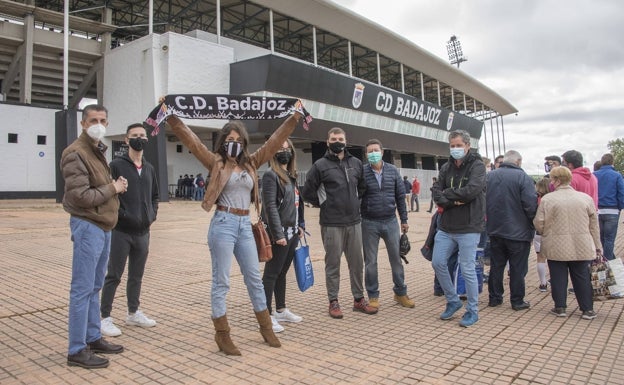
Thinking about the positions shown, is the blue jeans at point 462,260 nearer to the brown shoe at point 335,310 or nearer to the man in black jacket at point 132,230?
the brown shoe at point 335,310

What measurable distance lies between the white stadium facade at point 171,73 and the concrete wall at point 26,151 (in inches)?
1.9

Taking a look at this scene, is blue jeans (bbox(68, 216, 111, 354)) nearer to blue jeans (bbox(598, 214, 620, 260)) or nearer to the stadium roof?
blue jeans (bbox(598, 214, 620, 260))

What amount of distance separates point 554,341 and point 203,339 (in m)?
3.07

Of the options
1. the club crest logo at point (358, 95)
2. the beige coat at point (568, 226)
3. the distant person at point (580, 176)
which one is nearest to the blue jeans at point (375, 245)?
the beige coat at point (568, 226)

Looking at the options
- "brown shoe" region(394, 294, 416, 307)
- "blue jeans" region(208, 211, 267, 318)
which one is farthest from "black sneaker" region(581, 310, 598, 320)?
"blue jeans" region(208, 211, 267, 318)

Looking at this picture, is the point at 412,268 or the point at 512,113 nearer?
the point at 412,268

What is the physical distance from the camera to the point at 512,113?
66.1 meters

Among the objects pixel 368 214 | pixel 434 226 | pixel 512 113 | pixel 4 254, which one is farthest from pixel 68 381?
pixel 512 113

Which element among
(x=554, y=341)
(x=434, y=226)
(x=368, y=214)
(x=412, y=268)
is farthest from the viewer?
(x=412, y=268)

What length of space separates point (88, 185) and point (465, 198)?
340 cm

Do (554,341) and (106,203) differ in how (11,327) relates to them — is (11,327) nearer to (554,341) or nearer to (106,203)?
(106,203)

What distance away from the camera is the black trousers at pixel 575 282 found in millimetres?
4863

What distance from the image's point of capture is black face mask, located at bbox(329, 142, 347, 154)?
494 centimetres

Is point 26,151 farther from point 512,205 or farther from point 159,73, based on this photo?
point 512,205
